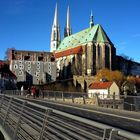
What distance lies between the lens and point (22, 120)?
11438 millimetres

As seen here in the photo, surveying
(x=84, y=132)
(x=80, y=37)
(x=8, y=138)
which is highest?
(x=80, y=37)

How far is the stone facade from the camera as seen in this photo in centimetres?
15390

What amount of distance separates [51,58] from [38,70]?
36.1ft

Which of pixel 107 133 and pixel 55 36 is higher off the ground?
pixel 55 36

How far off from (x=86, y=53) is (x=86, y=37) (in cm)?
1239

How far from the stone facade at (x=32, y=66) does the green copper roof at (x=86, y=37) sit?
1615 cm

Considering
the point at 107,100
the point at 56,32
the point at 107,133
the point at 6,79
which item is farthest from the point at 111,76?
the point at 107,133

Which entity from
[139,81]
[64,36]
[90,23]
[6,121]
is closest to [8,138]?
[6,121]

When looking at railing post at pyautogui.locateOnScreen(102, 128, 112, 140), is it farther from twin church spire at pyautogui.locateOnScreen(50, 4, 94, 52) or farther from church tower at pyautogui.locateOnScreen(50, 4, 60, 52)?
church tower at pyautogui.locateOnScreen(50, 4, 60, 52)

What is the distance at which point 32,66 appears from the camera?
16100cm

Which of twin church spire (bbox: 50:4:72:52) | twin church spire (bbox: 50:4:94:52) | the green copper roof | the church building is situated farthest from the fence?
twin church spire (bbox: 50:4:72:52)

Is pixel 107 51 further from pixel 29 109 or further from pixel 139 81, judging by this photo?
pixel 29 109

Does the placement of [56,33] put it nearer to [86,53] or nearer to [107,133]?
[86,53]

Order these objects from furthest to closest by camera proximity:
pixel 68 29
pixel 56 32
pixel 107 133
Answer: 1. pixel 68 29
2. pixel 56 32
3. pixel 107 133
